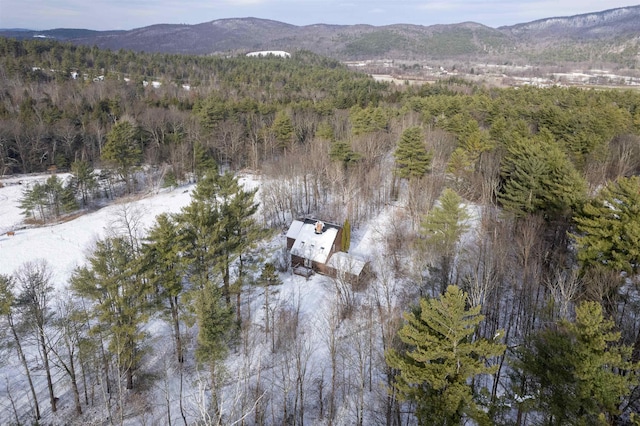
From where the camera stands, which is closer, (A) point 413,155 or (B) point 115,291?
(B) point 115,291

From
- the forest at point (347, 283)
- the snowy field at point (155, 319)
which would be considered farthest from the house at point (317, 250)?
the forest at point (347, 283)

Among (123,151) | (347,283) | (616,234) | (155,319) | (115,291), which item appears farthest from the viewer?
(123,151)

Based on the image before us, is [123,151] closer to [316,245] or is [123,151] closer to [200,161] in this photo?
[200,161]

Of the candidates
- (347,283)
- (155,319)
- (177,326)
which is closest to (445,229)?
(347,283)

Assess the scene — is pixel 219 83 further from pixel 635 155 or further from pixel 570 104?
pixel 635 155

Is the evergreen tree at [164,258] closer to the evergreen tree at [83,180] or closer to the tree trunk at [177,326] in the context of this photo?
the tree trunk at [177,326]

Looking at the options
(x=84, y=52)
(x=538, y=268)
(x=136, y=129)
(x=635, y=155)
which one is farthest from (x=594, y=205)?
(x=84, y=52)

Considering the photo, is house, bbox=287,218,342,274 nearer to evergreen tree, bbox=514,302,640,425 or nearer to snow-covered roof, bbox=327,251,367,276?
snow-covered roof, bbox=327,251,367,276

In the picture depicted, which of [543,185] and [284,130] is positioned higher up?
[284,130]
